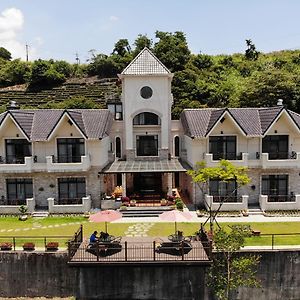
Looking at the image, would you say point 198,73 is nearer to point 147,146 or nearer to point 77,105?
point 77,105

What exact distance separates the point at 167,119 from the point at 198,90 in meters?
35.8

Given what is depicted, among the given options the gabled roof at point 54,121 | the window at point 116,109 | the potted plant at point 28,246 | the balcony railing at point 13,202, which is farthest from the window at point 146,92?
the potted plant at point 28,246

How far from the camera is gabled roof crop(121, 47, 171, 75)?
3562 centimetres

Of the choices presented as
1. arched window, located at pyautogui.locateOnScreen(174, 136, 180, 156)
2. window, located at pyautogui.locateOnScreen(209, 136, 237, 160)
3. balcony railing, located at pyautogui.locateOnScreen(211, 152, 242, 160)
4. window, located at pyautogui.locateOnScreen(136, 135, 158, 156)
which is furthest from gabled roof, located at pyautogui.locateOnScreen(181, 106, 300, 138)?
window, located at pyautogui.locateOnScreen(136, 135, 158, 156)

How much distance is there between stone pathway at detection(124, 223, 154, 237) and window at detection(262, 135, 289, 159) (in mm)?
12193

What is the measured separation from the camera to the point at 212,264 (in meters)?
19.4

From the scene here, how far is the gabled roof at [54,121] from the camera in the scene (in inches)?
1238

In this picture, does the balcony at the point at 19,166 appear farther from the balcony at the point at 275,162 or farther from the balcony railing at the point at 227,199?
the balcony at the point at 275,162

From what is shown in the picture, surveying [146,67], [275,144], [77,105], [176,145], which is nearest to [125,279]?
[275,144]

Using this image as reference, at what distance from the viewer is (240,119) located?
32.8m

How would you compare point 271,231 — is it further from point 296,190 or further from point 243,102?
point 243,102

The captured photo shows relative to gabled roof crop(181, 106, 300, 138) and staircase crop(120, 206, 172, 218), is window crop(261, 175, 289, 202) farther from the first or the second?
staircase crop(120, 206, 172, 218)

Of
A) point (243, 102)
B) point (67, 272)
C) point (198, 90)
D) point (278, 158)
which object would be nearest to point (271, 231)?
point (278, 158)

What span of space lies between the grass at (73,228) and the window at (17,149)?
5.55 m
